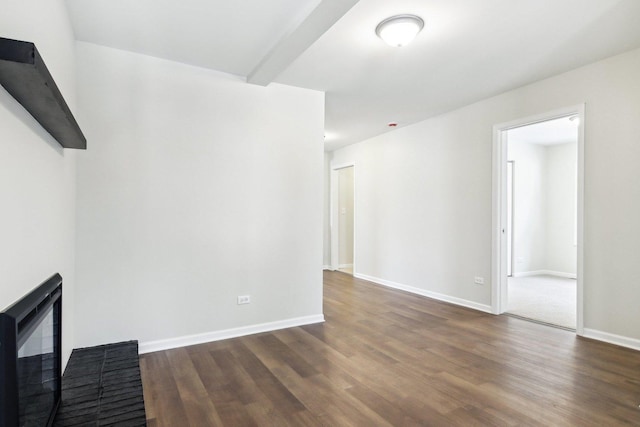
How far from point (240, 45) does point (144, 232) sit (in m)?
1.80

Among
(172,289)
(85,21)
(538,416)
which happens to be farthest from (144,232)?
(538,416)

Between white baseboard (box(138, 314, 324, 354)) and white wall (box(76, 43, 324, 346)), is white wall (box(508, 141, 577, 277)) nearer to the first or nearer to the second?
white wall (box(76, 43, 324, 346))

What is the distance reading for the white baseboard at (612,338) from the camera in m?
3.09

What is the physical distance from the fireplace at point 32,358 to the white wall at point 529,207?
718 centimetres

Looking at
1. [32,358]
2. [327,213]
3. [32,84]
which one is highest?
[32,84]

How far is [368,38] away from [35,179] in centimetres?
244

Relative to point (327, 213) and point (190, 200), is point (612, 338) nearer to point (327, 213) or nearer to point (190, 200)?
point (190, 200)

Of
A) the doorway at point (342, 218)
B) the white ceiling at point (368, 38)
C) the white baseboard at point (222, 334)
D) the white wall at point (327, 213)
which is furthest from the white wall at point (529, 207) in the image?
the white baseboard at point (222, 334)

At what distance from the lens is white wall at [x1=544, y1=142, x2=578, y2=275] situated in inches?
265

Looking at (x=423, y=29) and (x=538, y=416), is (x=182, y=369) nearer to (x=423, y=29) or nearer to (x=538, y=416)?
(x=538, y=416)

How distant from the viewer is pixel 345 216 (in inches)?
309

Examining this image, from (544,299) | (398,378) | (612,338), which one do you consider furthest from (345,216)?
(398,378)

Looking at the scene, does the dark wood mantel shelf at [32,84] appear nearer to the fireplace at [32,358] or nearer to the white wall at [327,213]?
the fireplace at [32,358]

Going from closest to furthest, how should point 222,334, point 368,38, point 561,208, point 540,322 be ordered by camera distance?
point 368,38 → point 222,334 → point 540,322 → point 561,208
